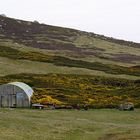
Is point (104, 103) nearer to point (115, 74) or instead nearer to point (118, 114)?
point (118, 114)

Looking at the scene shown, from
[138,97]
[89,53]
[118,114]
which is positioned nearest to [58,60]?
[89,53]

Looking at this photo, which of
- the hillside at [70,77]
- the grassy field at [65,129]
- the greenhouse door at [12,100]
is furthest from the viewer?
the hillside at [70,77]

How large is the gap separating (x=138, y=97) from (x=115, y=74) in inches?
1520

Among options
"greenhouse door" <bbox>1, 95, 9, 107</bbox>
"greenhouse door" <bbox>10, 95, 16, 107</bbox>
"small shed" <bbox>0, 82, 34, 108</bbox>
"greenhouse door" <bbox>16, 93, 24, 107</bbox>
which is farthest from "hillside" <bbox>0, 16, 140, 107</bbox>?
"greenhouse door" <bbox>1, 95, 9, 107</bbox>

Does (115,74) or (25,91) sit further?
(115,74)

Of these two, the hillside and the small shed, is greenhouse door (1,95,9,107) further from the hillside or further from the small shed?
the hillside

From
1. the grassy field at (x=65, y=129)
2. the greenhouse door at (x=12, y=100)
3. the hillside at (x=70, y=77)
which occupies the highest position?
the hillside at (x=70, y=77)

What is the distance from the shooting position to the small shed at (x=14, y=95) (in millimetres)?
77625

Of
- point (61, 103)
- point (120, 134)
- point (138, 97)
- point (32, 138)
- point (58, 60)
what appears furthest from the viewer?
point (58, 60)

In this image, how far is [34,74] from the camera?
106 meters

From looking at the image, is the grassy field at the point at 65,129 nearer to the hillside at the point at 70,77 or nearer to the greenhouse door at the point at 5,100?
the greenhouse door at the point at 5,100

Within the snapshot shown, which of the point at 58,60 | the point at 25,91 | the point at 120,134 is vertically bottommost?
the point at 120,134

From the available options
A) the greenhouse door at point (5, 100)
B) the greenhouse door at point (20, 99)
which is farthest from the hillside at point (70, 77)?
the greenhouse door at point (5, 100)

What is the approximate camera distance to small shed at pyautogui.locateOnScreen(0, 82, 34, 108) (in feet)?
255
